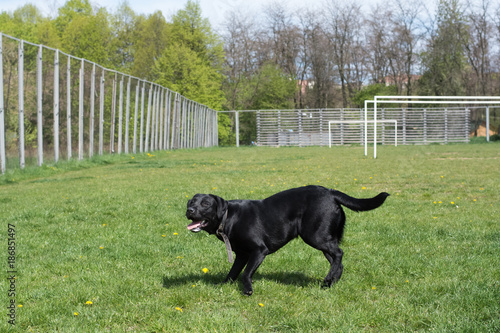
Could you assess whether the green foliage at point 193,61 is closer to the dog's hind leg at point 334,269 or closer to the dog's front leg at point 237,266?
the dog's front leg at point 237,266

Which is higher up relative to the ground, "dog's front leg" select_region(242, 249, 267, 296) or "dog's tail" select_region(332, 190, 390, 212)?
"dog's tail" select_region(332, 190, 390, 212)

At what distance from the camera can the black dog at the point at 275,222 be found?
12.5ft

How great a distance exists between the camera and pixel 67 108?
1723cm

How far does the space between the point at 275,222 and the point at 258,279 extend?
1.84ft

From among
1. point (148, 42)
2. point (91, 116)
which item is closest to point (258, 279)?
point (91, 116)

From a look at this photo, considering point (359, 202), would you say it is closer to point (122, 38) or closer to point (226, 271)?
point (226, 271)

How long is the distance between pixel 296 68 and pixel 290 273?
5049 cm

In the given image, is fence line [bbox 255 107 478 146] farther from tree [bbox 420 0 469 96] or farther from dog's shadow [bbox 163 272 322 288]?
dog's shadow [bbox 163 272 322 288]

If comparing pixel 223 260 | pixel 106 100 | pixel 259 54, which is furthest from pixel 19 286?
pixel 259 54

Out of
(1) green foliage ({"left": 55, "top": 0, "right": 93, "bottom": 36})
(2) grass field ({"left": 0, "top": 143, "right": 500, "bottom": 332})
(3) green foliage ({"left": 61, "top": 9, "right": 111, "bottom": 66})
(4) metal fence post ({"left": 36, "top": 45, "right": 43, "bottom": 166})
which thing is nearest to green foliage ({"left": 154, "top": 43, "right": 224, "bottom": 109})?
(3) green foliage ({"left": 61, "top": 9, "right": 111, "bottom": 66})

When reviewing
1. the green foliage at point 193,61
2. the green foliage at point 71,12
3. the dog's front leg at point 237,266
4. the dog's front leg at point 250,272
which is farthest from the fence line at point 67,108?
the green foliage at point 71,12

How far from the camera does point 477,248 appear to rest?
4.99 m

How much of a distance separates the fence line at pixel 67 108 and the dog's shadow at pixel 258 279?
10.8 meters

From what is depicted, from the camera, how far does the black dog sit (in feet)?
12.5
